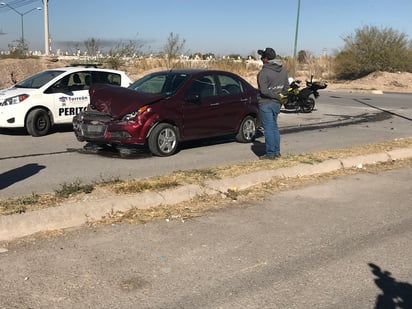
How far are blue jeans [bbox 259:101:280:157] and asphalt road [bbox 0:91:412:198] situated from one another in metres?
0.89

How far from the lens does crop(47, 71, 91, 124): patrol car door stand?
12.7 metres

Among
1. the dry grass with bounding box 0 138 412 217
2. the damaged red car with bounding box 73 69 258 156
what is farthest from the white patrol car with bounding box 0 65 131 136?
the dry grass with bounding box 0 138 412 217

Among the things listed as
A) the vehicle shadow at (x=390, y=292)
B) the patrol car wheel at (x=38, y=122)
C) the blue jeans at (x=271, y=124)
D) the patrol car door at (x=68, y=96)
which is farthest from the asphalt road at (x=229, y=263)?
the patrol car door at (x=68, y=96)

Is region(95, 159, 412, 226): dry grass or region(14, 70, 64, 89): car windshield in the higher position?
region(14, 70, 64, 89): car windshield

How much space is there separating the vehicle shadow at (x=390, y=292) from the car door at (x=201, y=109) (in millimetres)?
6325

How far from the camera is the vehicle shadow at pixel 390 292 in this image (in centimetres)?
397

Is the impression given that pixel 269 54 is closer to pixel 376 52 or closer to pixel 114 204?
pixel 114 204

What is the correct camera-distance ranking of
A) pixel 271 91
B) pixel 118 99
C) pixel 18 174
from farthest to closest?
pixel 118 99, pixel 271 91, pixel 18 174

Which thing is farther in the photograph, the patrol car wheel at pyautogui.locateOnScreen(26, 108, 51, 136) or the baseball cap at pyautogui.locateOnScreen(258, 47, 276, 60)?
the patrol car wheel at pyautogui.locateOnScreen(26, 108, 51, 136)

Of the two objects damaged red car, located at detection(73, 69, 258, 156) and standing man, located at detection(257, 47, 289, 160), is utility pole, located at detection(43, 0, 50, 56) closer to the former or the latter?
damaged red car, located at detection(73, 69, 258, 156)

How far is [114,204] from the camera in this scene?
6.12 m

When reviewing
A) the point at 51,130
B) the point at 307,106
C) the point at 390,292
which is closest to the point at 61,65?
the point at 307,106

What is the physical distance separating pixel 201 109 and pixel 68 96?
3.95m

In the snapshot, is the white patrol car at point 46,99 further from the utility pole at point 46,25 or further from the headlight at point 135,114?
the utility pole at point 46,25
